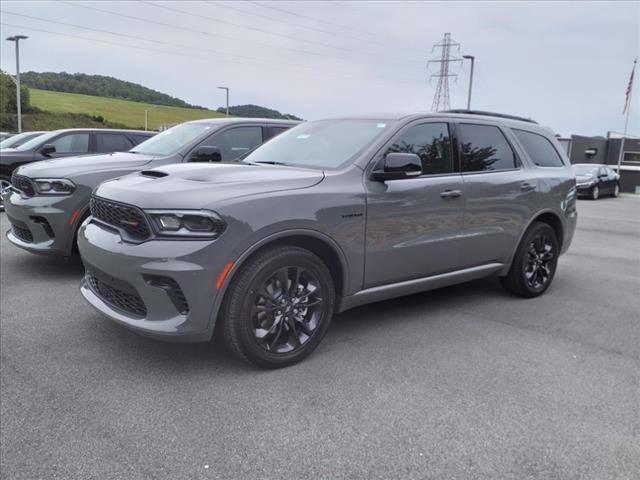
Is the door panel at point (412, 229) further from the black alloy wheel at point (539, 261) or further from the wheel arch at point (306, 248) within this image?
the black alloy wheel at point (539, 261)

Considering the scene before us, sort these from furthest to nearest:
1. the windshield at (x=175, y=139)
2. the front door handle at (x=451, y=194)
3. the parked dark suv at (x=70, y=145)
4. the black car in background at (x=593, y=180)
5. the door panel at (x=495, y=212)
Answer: the black car in background at (x=593, y=180)
the parked dark suv at (x=70, y=145)
the windshield at (x=175, y=139)
the door panel at (x=495, y=212)
the front door handle at (x=451, y=194)

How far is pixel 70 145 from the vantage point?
30.9ft

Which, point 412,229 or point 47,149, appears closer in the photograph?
point 412,229

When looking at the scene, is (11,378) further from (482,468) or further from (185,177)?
(482,468)

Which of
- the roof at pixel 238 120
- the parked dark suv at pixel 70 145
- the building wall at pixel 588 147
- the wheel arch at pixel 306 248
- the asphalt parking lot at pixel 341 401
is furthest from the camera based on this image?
the building wall at pixel 588 147

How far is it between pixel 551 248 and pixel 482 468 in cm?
357

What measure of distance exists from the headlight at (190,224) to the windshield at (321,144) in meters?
1.12

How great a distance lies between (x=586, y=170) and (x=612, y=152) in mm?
15813

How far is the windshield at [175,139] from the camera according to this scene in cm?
634


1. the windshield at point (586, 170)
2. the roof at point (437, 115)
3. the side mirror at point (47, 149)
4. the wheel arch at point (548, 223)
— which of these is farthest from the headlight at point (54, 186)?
the windshield at point (586, 170)

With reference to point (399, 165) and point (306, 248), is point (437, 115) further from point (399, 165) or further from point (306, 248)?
point (306, 248)

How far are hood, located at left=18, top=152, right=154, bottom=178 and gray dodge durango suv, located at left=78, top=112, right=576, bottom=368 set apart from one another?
1921 millimetres

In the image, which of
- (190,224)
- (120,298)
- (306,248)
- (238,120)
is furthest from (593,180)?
(120,298)

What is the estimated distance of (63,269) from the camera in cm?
580
